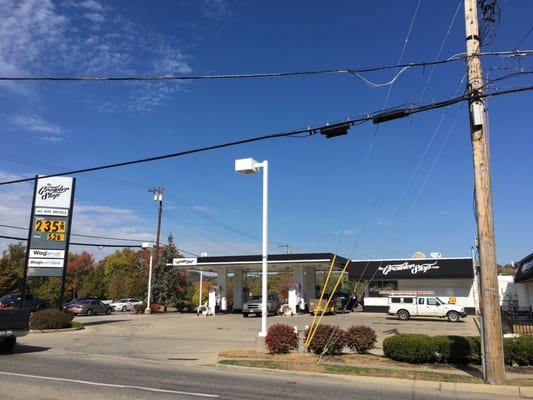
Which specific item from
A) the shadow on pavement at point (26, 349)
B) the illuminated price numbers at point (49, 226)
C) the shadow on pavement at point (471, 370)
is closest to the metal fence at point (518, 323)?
the shadow on pavement at point (471, 370)

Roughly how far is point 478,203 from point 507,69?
3280 mm

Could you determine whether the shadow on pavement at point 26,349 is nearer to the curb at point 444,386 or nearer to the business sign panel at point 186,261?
the curb at point 444,386

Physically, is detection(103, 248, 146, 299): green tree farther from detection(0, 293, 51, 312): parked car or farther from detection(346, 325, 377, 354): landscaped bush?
detection(346, 325, 377, 354): landscaped bush

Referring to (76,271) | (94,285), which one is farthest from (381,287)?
(76,271)

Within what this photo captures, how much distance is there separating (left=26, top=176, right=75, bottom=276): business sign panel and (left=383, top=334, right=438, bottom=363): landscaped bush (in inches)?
799

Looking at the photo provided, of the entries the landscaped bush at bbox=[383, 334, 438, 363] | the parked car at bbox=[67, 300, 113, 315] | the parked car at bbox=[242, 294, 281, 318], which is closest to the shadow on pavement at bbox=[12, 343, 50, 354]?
the landscaped bush at bbox=[383, 334, 438, 363]

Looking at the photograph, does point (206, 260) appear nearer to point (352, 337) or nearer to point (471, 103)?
point (352, 337)

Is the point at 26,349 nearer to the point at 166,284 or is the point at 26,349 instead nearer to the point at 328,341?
the point at 328,341

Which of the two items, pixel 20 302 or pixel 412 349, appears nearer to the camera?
pixel 412 349

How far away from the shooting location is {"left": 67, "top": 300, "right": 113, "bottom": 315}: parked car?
1778 inches

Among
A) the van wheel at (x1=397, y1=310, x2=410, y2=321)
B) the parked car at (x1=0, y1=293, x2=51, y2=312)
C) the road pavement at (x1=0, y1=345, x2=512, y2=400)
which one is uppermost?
the parked car at (x1=0, y1=293, x2=51, y2=312)

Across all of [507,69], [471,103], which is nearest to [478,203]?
[471,103]

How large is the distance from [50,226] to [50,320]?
5108 mm

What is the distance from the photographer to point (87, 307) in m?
45.6
